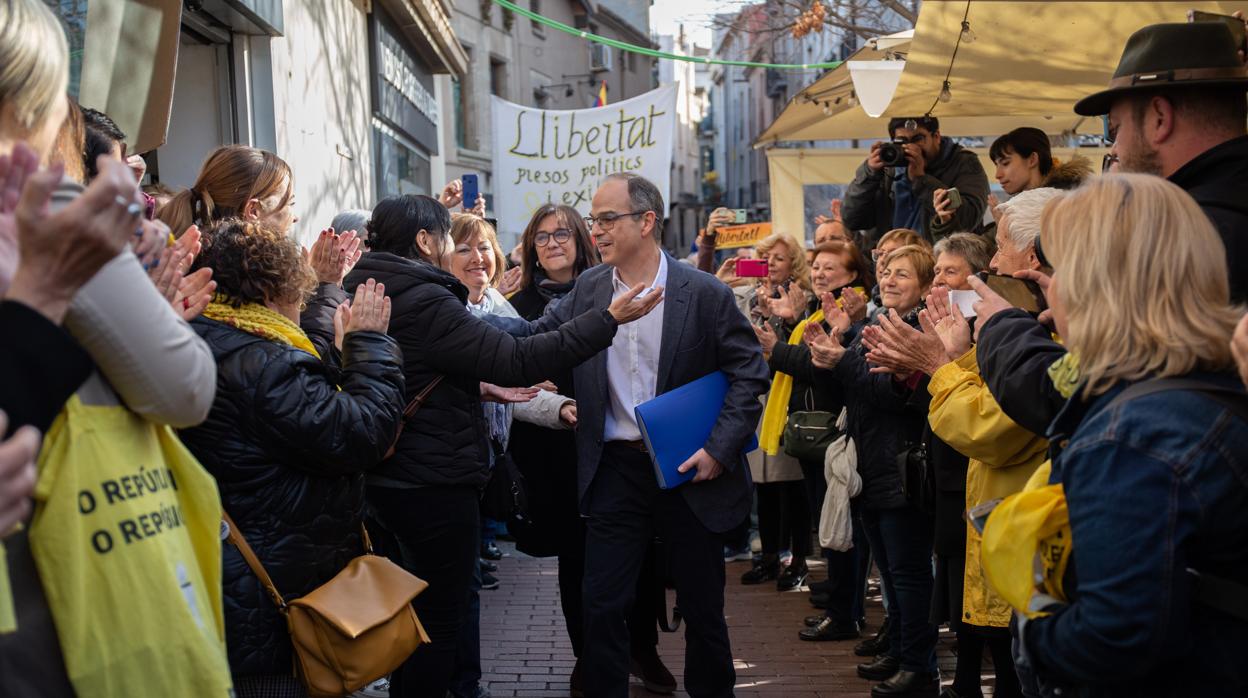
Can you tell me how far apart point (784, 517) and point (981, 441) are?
3.85 meters

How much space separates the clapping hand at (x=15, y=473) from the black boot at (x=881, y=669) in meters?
4.51

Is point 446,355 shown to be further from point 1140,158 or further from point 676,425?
point 1140,158

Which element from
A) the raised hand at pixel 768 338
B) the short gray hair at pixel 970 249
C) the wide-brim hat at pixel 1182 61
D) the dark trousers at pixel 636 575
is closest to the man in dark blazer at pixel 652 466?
the dark trousers at pixel 636 575

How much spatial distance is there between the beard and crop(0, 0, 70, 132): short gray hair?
2.47 meters

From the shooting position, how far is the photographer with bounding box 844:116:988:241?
251 inches

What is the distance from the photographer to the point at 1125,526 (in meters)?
2.04

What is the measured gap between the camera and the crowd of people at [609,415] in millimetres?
1758

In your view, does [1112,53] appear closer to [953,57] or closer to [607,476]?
[953,57]

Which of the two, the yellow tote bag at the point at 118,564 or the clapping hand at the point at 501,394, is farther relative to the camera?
the clapping hand at the point at 501,394

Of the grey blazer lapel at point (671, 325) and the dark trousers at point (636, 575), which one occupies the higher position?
the grey blazer lapel at point (671, 325)

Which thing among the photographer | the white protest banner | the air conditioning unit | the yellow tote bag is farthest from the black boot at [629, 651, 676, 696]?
the air conditioning unit

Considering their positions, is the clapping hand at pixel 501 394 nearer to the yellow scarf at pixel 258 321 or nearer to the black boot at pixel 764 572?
the yellow scarf at pixel 258 321

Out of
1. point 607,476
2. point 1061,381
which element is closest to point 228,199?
point 607,476

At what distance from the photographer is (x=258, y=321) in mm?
3111
